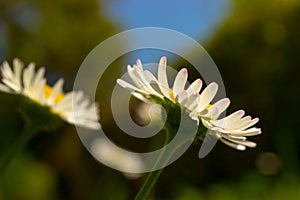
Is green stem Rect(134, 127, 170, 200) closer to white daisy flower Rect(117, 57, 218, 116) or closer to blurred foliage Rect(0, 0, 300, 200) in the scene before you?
white daisy flower Rect(117, 57, 218, 116)

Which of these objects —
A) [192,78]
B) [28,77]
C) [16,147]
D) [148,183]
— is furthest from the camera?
[192,78]

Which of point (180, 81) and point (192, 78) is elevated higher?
point (192, 78)

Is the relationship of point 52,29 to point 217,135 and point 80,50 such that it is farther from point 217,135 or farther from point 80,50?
point 217,135

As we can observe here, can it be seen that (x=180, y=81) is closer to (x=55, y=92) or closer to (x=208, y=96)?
(x=208, y=96)

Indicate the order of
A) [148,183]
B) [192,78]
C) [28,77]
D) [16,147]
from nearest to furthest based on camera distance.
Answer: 1. [148,183]
2. [16,147]
3. [28,77]
4. [192,78]

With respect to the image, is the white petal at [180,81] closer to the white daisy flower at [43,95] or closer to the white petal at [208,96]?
the white petal at [208,96]

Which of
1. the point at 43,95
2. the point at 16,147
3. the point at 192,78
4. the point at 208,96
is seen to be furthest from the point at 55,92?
the point at 192,78

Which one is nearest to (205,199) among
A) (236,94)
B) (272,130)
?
(272,130)
